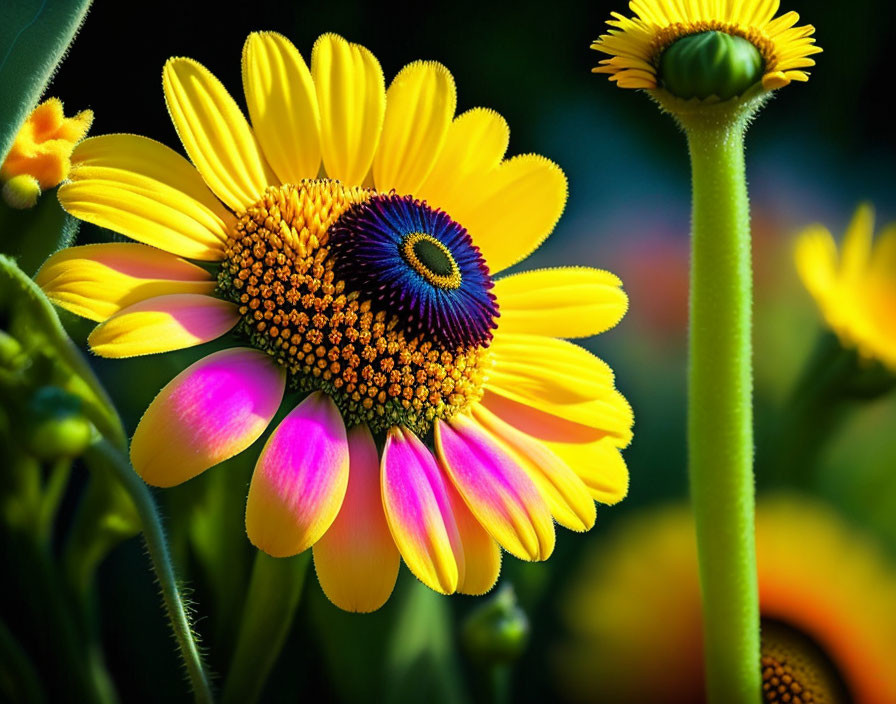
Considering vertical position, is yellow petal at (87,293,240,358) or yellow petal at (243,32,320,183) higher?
yellow petal at (243,32,320,183)

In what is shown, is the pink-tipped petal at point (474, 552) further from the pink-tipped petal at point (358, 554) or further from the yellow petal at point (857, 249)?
the yellow petal at point (857, 249)

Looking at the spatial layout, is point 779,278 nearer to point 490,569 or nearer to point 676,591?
point 676,591

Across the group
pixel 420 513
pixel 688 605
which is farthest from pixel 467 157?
pixel 688 605

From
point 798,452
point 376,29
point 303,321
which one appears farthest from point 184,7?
point 798,452

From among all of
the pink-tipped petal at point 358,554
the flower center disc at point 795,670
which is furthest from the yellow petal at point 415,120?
the flower center disc at point 795,670

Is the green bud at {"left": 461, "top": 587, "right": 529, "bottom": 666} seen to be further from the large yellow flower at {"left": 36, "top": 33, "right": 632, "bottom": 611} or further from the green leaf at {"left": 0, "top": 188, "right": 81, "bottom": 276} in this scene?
the green leaf at {"left": 0, "top": 188, "right": 81, "bottom": 276}

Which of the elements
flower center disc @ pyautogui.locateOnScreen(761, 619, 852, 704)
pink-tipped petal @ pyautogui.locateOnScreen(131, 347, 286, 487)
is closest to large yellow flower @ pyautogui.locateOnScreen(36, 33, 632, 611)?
pink-tipped petal @ pyautogui.locateOnScreen(131, 347, 286, 487)
